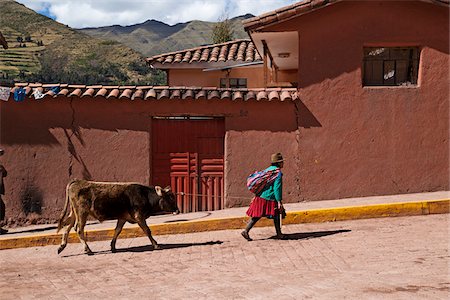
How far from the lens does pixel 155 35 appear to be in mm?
187750

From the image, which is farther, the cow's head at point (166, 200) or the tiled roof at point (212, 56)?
the tiled roof at point (212, 56)

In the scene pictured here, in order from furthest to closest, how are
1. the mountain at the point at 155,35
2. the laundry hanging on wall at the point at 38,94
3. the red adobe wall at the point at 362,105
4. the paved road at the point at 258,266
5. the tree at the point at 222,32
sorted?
1. the mountain at the point at 155,35
2. the tree at the point at 222,32
3. the red adobe wall at the point at 362,105
4. the laundry hanging on wall at the point at 38,94
5. the paved road at the point at 258,266

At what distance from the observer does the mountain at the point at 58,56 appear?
7094 cm

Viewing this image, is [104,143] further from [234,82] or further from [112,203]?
[234,82]

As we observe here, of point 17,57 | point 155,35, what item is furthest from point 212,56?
point 155,35

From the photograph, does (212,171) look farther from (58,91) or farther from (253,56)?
(253,56)

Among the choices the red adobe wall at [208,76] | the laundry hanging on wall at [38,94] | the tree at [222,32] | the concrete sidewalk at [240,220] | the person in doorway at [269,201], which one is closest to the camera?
the person in doorway at [269,201]

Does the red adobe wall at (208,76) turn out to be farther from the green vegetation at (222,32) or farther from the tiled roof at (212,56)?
the green vegetation at (222,32)

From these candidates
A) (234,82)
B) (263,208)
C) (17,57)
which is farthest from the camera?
(17,57)

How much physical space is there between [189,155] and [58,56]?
68.5m

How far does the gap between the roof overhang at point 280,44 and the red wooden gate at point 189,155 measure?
2640 millimetres

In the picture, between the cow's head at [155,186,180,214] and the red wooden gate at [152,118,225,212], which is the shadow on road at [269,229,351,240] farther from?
the red wooden gate at [152,118,225,212]

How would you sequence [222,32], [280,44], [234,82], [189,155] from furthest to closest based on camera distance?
[222,32], [234,82], [280,44], [189,155]

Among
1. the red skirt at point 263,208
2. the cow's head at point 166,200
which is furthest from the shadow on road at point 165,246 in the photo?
the red skirt at point 263,208
